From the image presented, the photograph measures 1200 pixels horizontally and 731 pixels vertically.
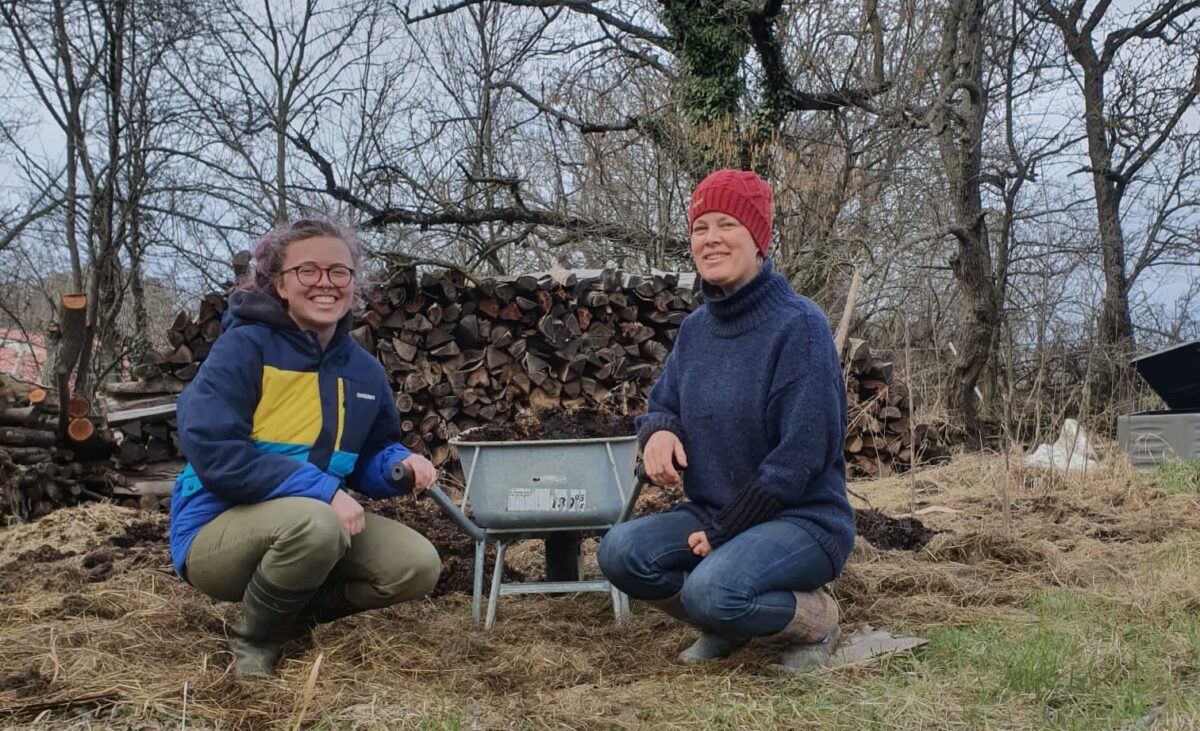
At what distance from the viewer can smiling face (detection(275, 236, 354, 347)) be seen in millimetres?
2643

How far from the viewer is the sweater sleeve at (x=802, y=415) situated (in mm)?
2385

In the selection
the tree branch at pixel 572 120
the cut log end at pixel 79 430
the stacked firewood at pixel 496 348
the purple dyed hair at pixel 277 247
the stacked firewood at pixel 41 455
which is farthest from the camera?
the tree branch at pixel 572 120

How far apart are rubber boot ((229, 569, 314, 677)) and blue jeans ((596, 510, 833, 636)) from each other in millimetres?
834

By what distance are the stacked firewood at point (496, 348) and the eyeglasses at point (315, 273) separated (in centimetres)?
328

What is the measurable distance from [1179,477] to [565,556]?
13.8 feet

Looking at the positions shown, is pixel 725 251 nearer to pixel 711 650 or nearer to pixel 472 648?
pixel 711 650

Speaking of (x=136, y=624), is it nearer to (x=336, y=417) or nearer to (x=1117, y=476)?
(x=336, y=417)

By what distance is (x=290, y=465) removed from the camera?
2.46 meters

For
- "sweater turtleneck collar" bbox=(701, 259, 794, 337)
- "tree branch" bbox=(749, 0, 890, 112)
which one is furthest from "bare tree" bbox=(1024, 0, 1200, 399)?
"sweater turtleneck collar" bbox=(701, 259, 794, 337)

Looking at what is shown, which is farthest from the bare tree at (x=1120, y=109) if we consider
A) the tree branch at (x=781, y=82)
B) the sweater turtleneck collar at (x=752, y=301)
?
the sweater turtleneck collar at (x=752, y=301)

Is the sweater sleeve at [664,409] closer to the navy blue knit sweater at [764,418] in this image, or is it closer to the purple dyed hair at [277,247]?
the navy blue knit sweater at [764,418]

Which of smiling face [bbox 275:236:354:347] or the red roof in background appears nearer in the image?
smiling face [bbox 275:236:354:347]

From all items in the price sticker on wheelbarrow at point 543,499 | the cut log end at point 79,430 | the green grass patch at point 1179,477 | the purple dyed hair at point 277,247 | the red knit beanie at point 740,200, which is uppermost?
the red knit beanie at point 740,200

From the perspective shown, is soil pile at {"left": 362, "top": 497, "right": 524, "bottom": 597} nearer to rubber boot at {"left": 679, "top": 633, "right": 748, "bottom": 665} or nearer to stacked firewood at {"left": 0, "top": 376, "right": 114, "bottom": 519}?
rubber boot at {"left": 679, "top": 633, "right": 748, "bottom": 665}
